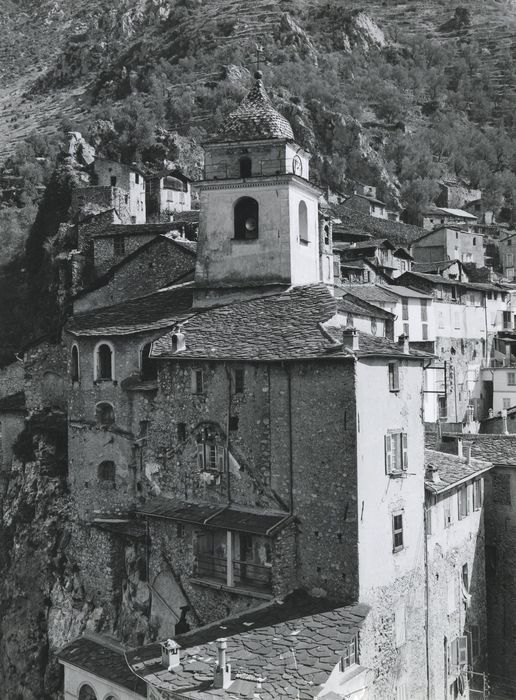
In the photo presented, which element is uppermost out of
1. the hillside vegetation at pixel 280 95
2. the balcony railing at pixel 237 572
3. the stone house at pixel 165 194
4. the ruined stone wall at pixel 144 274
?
the hillside vegetation at pixel 280 95

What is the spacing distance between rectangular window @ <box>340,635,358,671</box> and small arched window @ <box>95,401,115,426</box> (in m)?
13.5

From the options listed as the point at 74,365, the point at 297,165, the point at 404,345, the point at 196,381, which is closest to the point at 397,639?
the point at 404,345

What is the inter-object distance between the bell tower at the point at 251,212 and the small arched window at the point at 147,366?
10.0 feet

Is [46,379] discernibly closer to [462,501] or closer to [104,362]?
[104,362]

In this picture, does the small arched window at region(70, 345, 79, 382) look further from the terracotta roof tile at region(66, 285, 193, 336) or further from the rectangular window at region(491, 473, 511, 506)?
the rectangular window at region(491, 473, 511, 506)

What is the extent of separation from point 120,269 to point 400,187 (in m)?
84.4

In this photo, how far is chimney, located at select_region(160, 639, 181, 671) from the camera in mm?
23078

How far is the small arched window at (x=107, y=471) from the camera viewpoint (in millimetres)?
33250

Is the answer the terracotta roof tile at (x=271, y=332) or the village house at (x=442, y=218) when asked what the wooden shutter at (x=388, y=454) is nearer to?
the terracotta roof tile at (x=271, y=332)

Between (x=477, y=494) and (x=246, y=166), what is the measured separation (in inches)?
652

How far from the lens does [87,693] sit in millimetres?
27969

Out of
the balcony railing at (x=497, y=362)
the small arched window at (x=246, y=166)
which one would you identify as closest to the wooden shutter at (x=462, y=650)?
the small arched window at (x=246, y=166)

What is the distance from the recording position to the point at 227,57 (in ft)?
461

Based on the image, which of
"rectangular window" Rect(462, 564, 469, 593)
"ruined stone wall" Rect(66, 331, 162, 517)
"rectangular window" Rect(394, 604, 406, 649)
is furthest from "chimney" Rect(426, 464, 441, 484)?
"ruined stone wall" Rect(66, 331, 162, 517)
